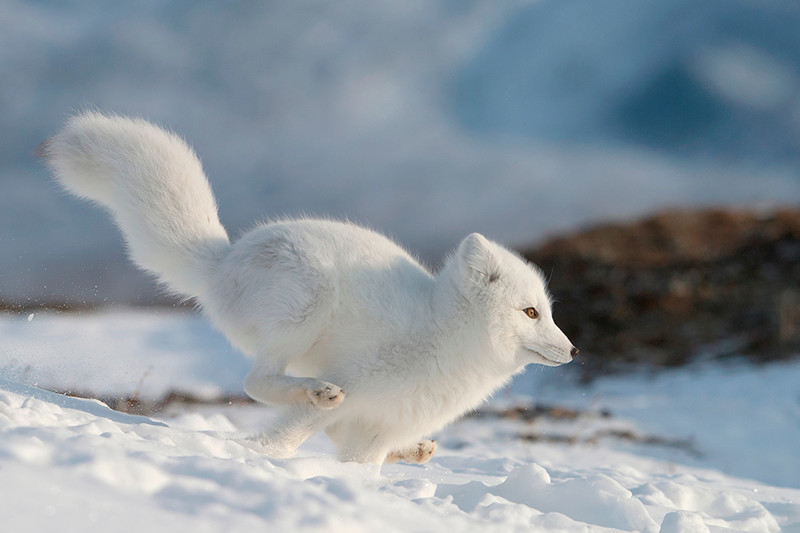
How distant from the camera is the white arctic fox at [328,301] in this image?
10.5ft

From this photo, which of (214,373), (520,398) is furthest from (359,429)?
(520,398)

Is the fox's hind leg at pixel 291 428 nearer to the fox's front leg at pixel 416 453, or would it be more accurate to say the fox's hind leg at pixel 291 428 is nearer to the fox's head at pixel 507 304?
the fox's front leg at pixel 416 453

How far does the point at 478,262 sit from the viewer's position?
3.44 meters

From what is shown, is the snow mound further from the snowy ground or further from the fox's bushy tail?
the fox's bushy tail

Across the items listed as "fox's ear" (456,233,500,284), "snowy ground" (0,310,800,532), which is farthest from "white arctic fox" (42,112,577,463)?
"snowy ground" (0,310,800,532)

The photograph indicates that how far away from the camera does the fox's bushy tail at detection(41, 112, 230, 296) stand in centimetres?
354

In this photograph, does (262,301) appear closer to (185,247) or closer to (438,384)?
(185,247)

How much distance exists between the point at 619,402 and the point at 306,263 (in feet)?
25.5

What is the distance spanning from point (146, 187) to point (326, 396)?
56.8 inches

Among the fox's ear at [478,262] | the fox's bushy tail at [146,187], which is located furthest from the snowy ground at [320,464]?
the fox's ear at [478,262]

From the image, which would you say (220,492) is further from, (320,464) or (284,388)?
(284,388)

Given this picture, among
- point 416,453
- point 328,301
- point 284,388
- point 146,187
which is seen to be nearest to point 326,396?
point 284,388

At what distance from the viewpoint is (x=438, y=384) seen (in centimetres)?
336

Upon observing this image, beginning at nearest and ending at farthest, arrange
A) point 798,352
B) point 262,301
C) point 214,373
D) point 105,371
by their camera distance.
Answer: point 262,301 → point 105,371 → point 214,373 → point 798,352
